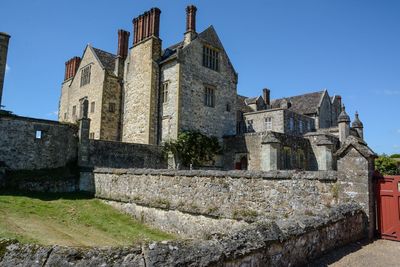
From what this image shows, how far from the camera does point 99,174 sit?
1875cm

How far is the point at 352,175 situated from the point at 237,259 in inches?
202

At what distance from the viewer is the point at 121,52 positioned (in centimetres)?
3184

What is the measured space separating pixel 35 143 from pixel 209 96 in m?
15.2

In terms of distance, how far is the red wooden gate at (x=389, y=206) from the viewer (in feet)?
24.7

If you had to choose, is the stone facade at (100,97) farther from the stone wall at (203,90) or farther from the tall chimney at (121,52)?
the stone wall at (203,90)

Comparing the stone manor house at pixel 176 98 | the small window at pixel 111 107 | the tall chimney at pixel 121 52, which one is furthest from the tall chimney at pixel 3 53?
the tall chimney at pixel 121 52

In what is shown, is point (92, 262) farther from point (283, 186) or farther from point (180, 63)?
point (180, 63)

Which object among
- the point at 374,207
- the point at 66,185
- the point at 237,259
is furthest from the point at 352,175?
the point at 66,185

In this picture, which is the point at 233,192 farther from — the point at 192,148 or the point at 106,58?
the point at 106,58

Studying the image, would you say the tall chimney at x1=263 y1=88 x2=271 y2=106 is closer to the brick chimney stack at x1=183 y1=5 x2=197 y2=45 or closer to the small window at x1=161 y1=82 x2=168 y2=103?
the brick chimney stack at x1=183 y1=5 x2=197 y2=45

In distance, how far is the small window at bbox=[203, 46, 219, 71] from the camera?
29.0 meters

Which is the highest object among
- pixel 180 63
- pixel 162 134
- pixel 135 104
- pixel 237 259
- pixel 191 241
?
pixel 180 63

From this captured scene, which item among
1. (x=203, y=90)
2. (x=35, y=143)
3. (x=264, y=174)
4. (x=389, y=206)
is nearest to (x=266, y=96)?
(x=203, y=90)

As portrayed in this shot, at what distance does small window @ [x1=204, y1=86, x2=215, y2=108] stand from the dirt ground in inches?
875
